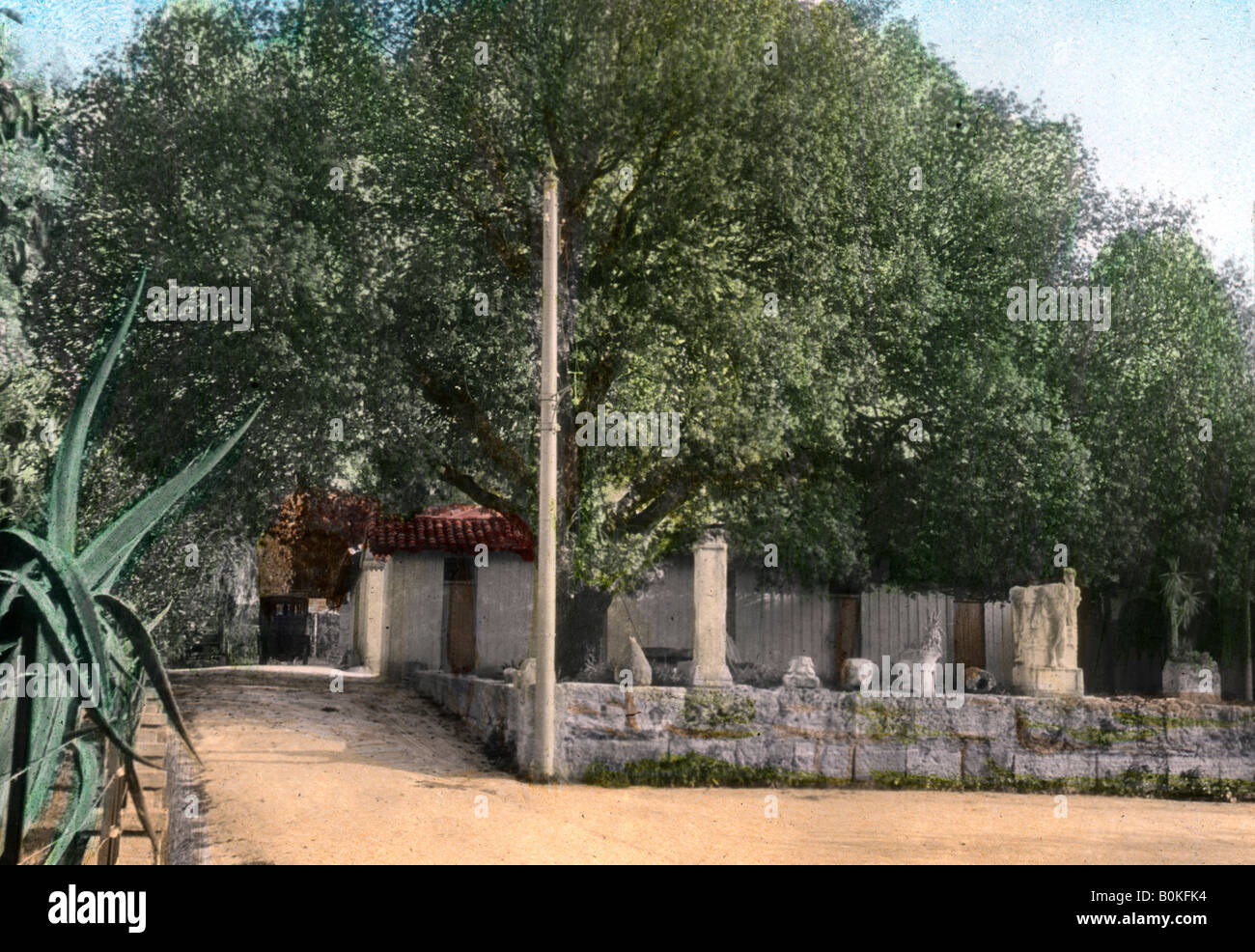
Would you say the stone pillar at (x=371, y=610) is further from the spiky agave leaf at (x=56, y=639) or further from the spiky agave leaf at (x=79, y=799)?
the spiky agave leaf at (x=56, y=639)

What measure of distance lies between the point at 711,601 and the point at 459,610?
18.5ft

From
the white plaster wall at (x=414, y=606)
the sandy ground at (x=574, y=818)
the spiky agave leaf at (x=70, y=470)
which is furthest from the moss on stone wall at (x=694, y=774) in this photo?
the spiky agave leaf at (x=70, y=470)

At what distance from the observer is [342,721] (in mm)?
13352

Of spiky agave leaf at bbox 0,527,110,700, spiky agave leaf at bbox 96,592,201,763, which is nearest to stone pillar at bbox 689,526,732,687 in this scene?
spiky agave leaf at bbox 96,592,201,763

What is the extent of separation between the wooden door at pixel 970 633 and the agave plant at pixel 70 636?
16.7 m

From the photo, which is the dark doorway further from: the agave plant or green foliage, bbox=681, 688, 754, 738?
the agave plant

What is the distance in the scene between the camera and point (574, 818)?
9.30 meters

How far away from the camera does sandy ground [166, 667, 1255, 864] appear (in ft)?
26.7

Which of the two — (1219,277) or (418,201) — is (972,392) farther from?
(418,201)

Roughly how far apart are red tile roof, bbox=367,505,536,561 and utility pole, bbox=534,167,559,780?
6.16 m

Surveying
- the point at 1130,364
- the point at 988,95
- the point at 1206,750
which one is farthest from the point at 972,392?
the point at 1206,750

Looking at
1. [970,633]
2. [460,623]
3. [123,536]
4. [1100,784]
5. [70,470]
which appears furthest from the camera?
[970,633]

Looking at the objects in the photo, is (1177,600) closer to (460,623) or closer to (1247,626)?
(1247,626)

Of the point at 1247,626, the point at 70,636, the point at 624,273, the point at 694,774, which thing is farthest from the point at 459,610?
the point at 70,636
